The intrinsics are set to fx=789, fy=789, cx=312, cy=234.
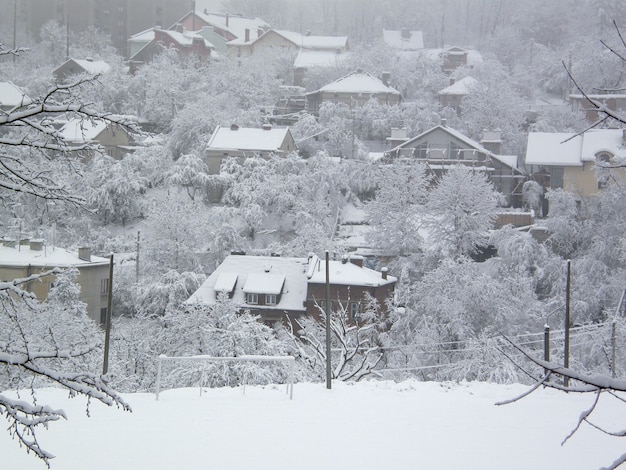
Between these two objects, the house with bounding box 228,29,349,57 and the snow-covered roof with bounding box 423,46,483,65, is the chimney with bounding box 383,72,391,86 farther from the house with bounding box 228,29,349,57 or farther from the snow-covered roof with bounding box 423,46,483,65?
the house with bounding box 228,29,349,57

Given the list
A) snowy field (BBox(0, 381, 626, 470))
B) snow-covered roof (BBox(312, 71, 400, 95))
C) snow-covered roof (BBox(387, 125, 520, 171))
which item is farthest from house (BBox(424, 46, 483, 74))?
snowy field (BBox(0, 381, 626, 470))

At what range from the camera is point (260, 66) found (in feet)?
190

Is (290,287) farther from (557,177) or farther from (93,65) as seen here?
(93,65)

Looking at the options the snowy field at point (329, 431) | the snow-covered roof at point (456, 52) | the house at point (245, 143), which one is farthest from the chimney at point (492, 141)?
the snowy field at point (329, 431)

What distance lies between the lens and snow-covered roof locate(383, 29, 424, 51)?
76.1 metres

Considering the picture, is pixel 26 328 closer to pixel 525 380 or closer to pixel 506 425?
pixel 525 380

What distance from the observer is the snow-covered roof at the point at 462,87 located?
174ft

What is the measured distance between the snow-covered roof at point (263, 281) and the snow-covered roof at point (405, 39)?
162ft

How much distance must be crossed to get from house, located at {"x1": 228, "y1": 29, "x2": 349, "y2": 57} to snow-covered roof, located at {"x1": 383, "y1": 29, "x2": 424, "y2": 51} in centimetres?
804

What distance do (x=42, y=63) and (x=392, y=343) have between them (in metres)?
47.7

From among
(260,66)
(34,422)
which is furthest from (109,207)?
(34,422)

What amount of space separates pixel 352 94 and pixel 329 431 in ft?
144

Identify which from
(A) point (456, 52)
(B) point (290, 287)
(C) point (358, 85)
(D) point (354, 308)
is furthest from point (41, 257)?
(A) point (456, 52)

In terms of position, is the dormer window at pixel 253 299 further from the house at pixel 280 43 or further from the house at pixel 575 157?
the house at pixel 280 43
